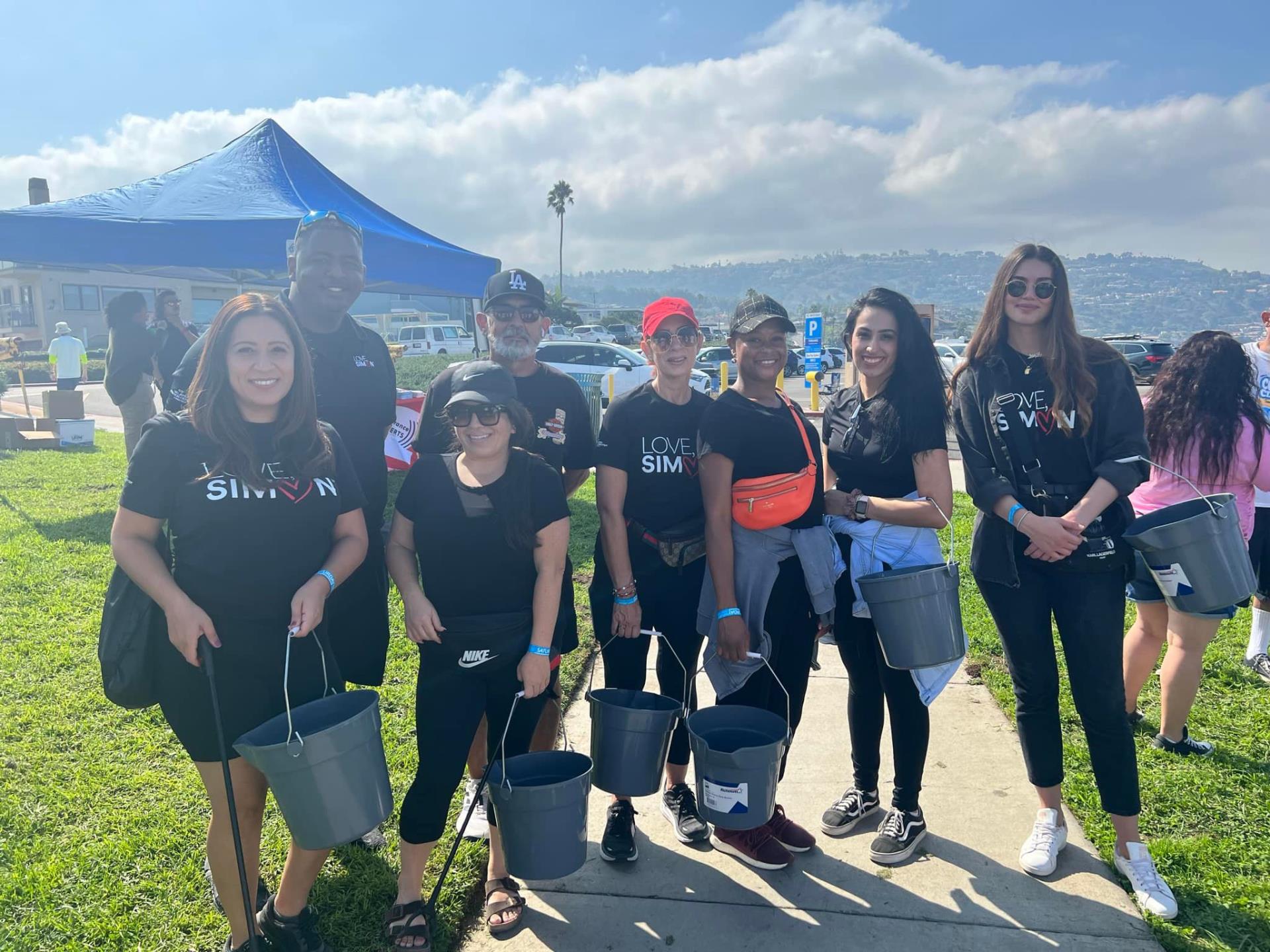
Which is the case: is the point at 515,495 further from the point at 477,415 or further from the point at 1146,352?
the point at 1146,352

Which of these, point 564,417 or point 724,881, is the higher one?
point 564,417

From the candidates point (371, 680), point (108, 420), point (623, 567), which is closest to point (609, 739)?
point (623, 567)

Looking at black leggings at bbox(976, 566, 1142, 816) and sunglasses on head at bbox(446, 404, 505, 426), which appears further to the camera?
black leggings at bbox(976, 566, 1142, 816)

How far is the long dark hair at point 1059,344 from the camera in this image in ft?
9.15

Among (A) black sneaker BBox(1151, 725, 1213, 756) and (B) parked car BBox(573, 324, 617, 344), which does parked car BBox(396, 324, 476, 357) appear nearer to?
(B) parked car BBox(573, 324, 617, 344)

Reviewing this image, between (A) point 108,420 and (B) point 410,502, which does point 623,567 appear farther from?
(A) point 108,420

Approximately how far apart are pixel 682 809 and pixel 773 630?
85cm

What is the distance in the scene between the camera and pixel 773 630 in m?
3.03

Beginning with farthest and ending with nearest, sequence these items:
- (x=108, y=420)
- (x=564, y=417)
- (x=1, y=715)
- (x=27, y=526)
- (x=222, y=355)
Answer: (x=108, y=420) → (x=27, y=526) → (x=1, y=715) → (x=564, y=417) → (x=222, y=355)

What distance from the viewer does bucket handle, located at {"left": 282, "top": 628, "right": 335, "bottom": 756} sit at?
2.08 metres

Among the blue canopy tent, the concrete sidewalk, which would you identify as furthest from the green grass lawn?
the blue canopy tent

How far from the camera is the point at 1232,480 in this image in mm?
3771

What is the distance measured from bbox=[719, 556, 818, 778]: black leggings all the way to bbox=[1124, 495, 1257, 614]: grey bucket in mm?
1101

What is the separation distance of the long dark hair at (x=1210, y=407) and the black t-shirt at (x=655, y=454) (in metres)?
2.22
